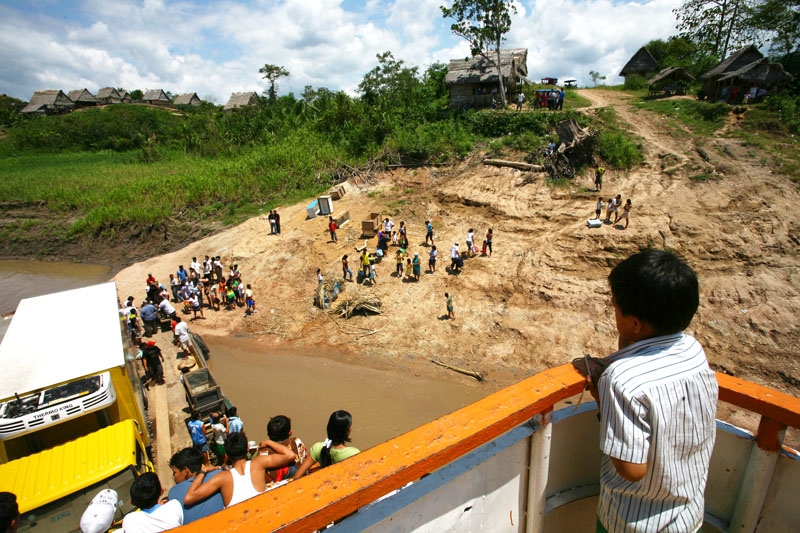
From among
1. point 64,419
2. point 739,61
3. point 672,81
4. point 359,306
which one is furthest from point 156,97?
point 64,419

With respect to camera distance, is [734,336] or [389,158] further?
[389,158]

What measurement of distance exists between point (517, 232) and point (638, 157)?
6.75 metres

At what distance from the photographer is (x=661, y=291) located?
143 cm

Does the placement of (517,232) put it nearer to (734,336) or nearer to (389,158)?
(734,336)

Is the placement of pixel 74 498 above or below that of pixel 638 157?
below

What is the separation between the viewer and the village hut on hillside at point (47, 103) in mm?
57531

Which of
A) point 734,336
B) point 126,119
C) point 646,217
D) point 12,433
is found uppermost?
point 126,119

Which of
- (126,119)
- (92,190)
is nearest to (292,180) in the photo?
(92,190)

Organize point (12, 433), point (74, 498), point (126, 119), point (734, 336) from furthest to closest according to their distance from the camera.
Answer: point (126, 119)
point (734, 336)
point (12, 433)
point (74, 498)

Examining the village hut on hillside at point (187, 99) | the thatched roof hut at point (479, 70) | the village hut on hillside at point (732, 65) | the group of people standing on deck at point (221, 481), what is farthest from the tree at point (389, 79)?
the village hut on hillside at point (187, 99)

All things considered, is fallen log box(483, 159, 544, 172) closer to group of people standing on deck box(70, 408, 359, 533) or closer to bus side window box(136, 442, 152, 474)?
group of people standing on deck box(70, 408, 359, 533)

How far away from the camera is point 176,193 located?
81.4 ft

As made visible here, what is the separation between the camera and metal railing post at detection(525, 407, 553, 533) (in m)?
1.75

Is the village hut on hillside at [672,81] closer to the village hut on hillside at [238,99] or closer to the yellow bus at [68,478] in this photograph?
the yellow bus at [68,478]
